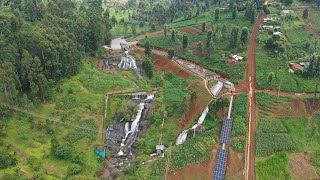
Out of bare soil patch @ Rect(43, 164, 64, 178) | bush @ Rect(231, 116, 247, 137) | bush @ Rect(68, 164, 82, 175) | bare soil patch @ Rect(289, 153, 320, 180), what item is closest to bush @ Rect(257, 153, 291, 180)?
bare soil patch @ Rect(289, 153, 320, 180)

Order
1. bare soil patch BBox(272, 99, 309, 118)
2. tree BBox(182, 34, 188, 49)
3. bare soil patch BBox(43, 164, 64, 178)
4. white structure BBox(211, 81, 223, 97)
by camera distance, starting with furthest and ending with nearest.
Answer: tree BBox(182, 34, 188, 49) < white structure BBox(211, 81, 223, 97) < bare soil patch BBox(272, 99, 309, 118) < bare soil patch BBox(43, 164, 64, 178)

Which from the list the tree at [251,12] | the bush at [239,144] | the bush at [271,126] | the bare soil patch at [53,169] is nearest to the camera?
the bare soil patch at [53,169]

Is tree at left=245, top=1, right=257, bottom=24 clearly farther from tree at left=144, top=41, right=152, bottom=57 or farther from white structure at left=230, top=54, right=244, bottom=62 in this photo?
tree at left=144, top=41, right=152, bottom=57

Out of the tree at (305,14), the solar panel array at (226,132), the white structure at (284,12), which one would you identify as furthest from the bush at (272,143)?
the white structure at (284,12)

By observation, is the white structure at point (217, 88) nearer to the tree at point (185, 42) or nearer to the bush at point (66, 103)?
the tree at point (185, 42)

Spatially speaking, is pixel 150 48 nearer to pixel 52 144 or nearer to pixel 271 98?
pixel 271 98

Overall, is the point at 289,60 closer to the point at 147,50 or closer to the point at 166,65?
the point at 166,65
